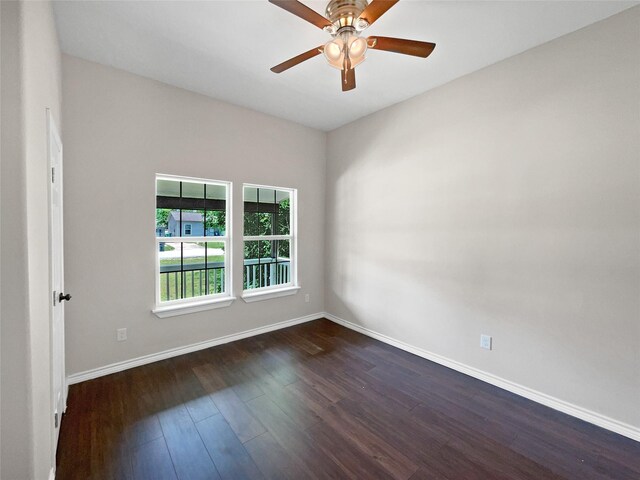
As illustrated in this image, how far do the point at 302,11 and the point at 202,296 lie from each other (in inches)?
112

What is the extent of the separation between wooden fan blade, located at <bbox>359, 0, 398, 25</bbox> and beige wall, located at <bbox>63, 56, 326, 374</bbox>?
2113 mm

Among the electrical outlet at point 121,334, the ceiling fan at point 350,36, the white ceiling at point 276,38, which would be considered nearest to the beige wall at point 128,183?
the electrical outlet at point 121,334

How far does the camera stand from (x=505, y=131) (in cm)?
241

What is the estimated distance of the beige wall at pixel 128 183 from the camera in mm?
2385

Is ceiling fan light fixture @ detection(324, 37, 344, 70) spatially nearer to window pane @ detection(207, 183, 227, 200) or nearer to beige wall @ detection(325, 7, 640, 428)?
beige wall @ detection(325, 7, 640, 428)

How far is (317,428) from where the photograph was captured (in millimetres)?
1925

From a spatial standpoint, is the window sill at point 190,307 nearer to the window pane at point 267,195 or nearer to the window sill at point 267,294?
the window sill at point 267,294

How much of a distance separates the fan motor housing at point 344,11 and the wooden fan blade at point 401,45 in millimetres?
155

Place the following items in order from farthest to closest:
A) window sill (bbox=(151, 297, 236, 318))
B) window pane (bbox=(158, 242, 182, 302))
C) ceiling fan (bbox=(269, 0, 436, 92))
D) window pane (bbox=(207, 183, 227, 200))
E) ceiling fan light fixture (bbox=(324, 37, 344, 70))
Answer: window pane (bbox=(207, 183, 227, 200)) < window pane (bbox=(158, 242, 182, 302)) < window sill (bbox=(151, 297, 236, 318)) < ceiling fan light fixture (bbox=(324, 37, 344, 70)) < ceiling fan (bbox=(269, 0, 436, 92))

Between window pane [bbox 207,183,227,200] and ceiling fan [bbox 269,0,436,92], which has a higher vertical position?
ceiling fan [bbox 269,0,436,92]

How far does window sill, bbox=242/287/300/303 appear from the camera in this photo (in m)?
3.45

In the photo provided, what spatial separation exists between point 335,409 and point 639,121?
2914mm

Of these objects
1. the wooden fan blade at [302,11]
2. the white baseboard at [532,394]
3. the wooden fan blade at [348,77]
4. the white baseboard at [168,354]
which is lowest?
the white baseboard at [532,394]

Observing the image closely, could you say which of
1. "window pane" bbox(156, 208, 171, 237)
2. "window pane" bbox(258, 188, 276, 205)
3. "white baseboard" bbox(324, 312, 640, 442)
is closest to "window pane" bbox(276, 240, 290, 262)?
"window pane" bbox(258, 188, 276, 205)
